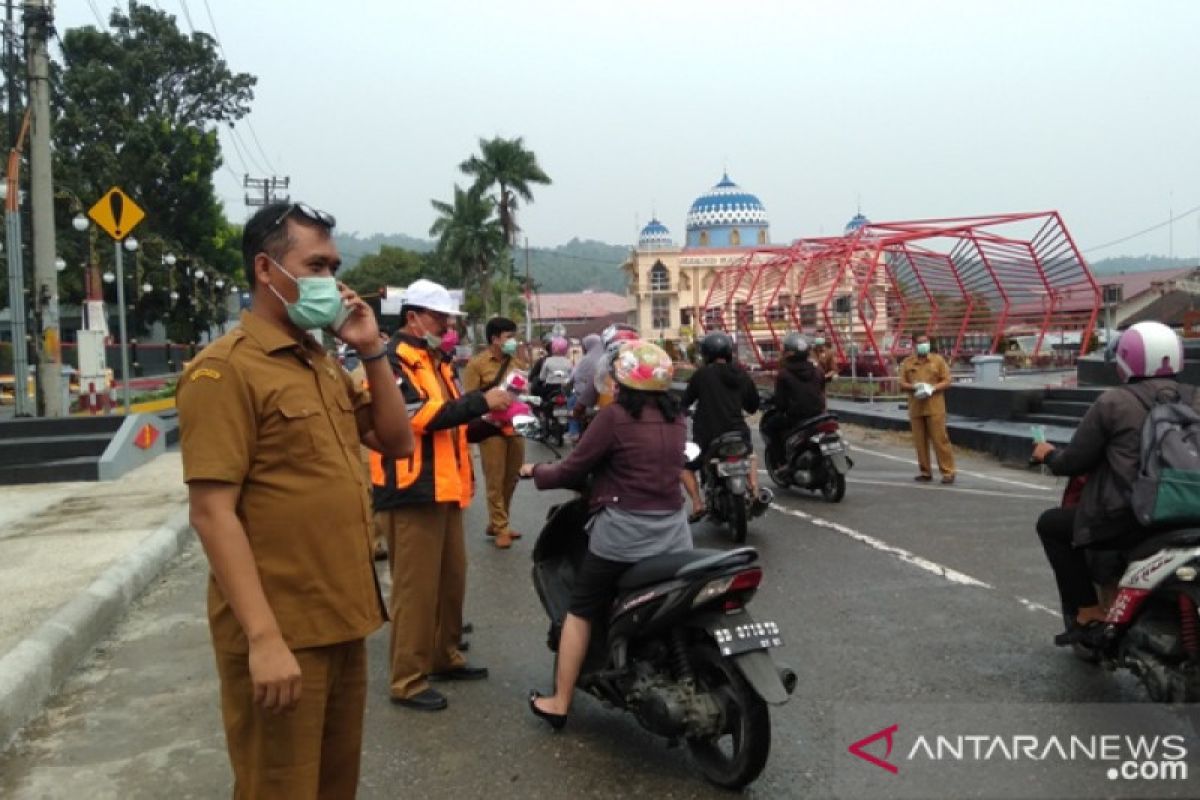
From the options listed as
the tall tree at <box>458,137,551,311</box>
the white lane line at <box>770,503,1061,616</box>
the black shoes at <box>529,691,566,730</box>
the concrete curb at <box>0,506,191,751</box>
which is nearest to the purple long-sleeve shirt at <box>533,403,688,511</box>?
the black shoes at <box>529,691,566,730</box>

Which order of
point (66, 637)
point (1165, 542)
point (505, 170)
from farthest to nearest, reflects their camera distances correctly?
point (505, 170), point (66, 637), point (1165, 542)

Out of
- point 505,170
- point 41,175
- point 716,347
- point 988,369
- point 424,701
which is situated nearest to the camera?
point 424,701

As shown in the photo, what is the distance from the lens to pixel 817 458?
9414 millimetres

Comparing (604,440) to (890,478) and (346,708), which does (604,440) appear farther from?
(890,478)

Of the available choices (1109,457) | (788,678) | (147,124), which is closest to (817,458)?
(1109,457)

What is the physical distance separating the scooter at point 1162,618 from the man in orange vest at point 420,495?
2821 millimetres

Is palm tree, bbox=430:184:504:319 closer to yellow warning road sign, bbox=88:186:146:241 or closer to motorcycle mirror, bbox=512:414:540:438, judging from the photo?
yellow warning road sign, bbox=88:186:146:241

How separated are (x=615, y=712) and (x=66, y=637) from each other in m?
2.90

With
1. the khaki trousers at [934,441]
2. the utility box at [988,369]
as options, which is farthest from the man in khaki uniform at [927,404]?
the utility box at [988,369]

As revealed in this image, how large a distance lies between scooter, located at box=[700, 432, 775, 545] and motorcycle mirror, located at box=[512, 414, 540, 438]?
138 inches

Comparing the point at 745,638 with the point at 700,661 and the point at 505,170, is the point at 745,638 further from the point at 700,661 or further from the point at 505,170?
the point at 505,170

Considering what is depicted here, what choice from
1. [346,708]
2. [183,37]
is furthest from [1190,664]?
[183,37]

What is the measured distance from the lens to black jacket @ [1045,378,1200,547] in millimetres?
4086

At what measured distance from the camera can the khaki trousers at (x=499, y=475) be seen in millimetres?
8078
